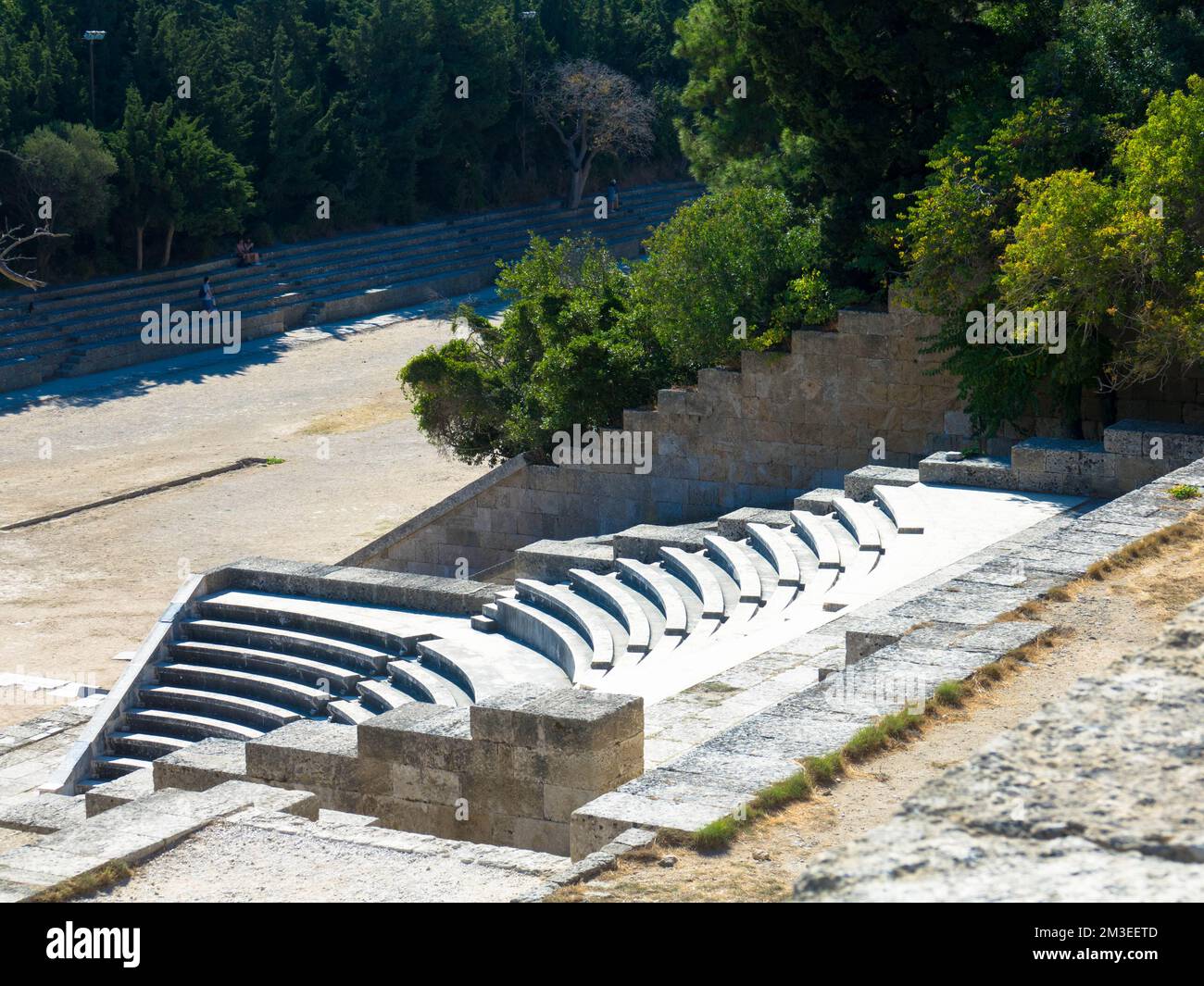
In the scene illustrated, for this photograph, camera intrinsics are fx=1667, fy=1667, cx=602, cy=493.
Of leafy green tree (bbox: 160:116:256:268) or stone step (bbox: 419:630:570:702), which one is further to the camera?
leafy green tree (bbox: 160:116:256:268)

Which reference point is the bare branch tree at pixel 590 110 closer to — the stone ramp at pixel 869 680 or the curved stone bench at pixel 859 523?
the curved stone bench at pixel 859 523

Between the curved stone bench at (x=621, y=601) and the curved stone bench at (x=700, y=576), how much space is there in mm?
534

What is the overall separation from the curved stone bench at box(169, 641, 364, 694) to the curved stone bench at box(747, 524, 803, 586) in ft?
13.2

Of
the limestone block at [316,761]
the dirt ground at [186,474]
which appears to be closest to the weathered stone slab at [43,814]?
the limestone block at [316,761]

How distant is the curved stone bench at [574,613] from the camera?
46.0ft

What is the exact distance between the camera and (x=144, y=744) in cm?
1591

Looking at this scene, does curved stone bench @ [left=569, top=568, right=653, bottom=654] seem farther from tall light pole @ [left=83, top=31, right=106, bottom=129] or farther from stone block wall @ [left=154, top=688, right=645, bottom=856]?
tall light pole @ [left=83, top=31, right=106, bottom=129]

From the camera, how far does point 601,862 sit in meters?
6.91

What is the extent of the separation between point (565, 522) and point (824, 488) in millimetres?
3759

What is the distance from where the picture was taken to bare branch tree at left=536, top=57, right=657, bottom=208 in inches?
1801

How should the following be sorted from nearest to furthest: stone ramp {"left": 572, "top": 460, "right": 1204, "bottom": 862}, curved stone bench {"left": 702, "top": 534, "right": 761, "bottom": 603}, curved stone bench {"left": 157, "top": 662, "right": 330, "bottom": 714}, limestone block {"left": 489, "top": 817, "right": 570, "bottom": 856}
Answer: stone ramp {"left": 572, "top": 460, "right": 1204, "bottom": 862}
limestone block {"left": 489, "top": 817, "right": 570, "bottom": 856}
curved stone bench {"left": 702, "top": 534, "right": 761, "bottom": 603}
curved stone bench {"left": 157, "top": 662, "right": 330, "bottom": 714}

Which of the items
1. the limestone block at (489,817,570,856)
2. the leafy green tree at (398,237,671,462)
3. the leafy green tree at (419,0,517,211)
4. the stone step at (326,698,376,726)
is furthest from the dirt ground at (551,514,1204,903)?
the leafy green tree at (419,0,517,211)
